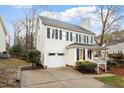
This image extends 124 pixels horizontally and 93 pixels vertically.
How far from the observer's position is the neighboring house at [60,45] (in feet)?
41.7

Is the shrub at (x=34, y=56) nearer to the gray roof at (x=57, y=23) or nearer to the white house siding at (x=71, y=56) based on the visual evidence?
the gray roof at (x=57, y=23)

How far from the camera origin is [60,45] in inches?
530

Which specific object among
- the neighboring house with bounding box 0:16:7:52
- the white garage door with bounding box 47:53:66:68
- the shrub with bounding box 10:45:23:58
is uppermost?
the neighboring house with bounding box 0:16:7:52

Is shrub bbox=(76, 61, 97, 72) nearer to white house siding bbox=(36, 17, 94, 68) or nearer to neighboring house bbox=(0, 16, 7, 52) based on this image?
white house siding bbox=(36, 17, 94, 68)

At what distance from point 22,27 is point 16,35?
3.00 ft

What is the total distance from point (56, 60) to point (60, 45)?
45.8 inches

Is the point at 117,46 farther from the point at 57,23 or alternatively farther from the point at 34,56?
the point at 34,56

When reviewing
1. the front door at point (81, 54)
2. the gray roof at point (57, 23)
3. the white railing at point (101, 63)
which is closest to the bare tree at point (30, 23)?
the gray roof at point (57, 23)

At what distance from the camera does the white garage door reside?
1280 centimetres

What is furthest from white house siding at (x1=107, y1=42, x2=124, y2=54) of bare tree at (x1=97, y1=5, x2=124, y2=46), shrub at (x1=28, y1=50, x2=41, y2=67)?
shrub at (x1=28, y1=50, x2=41, y2=67)

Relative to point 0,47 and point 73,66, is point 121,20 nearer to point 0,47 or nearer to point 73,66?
point 73,66
